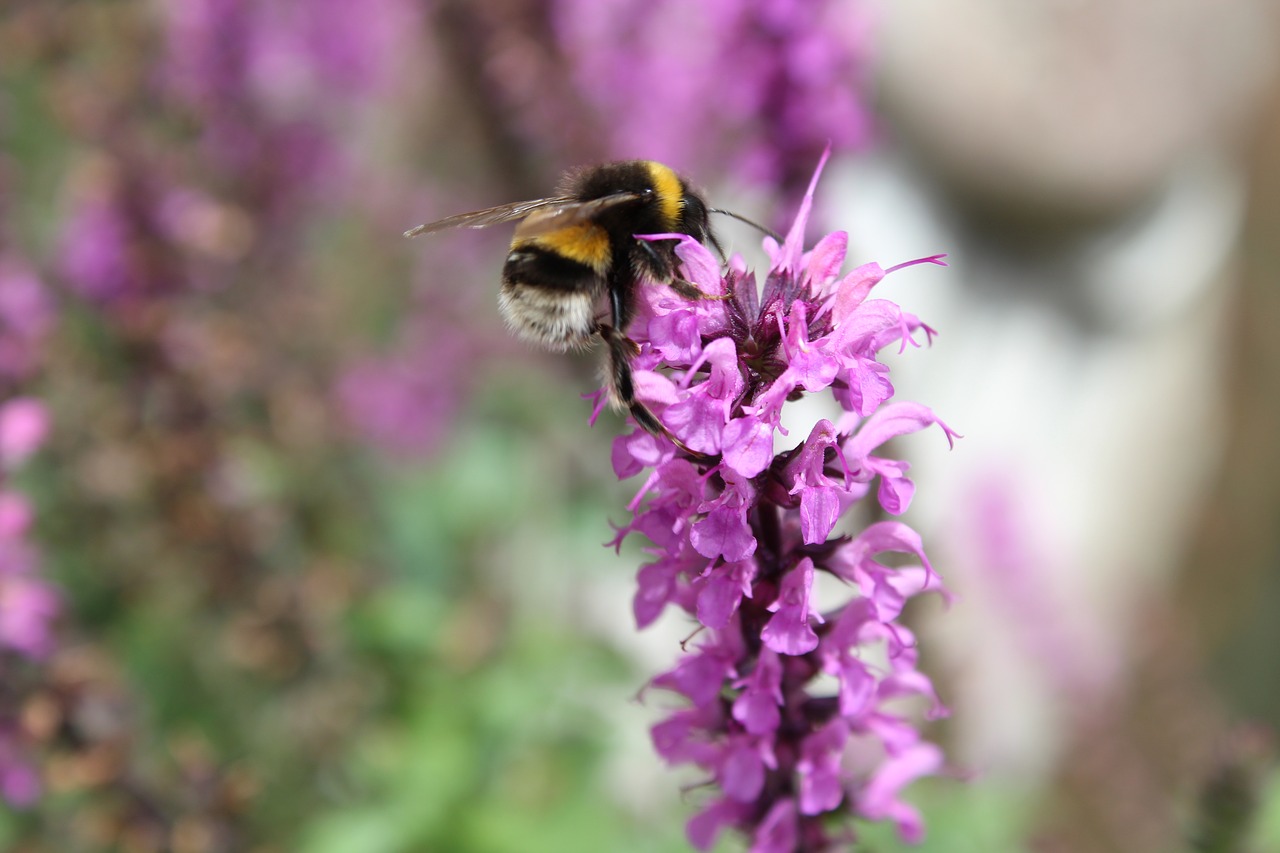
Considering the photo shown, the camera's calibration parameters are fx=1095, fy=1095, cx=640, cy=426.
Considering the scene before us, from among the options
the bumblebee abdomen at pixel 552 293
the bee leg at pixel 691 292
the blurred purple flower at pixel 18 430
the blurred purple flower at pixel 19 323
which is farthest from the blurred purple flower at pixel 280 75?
the bee leg at pixel 691 292

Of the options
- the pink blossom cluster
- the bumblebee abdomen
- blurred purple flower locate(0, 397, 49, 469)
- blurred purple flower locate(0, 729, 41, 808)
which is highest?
blurred purple flower locate(0, 397, 49, 469)

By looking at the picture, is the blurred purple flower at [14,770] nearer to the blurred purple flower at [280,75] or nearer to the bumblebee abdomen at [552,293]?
the bumblebee abdomen at [552,293]

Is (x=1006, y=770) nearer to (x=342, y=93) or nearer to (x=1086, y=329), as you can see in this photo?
(x=1086, y=329)

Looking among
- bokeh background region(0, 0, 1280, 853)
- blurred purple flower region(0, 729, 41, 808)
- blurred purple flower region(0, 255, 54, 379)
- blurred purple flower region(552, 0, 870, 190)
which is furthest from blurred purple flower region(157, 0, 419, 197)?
blurred purple flower region(0, 729, 41, 808)

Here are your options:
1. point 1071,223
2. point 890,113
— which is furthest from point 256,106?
point 1071,223

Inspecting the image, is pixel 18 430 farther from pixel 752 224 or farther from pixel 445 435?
pixel 445 435

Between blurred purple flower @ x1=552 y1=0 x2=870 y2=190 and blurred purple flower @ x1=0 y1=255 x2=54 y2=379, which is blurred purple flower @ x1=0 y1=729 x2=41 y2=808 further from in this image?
blurred purple flower @ x1=552 y1=0 x2=870 y2=190

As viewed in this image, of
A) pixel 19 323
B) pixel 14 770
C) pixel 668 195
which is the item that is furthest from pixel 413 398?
pixel 668 195
